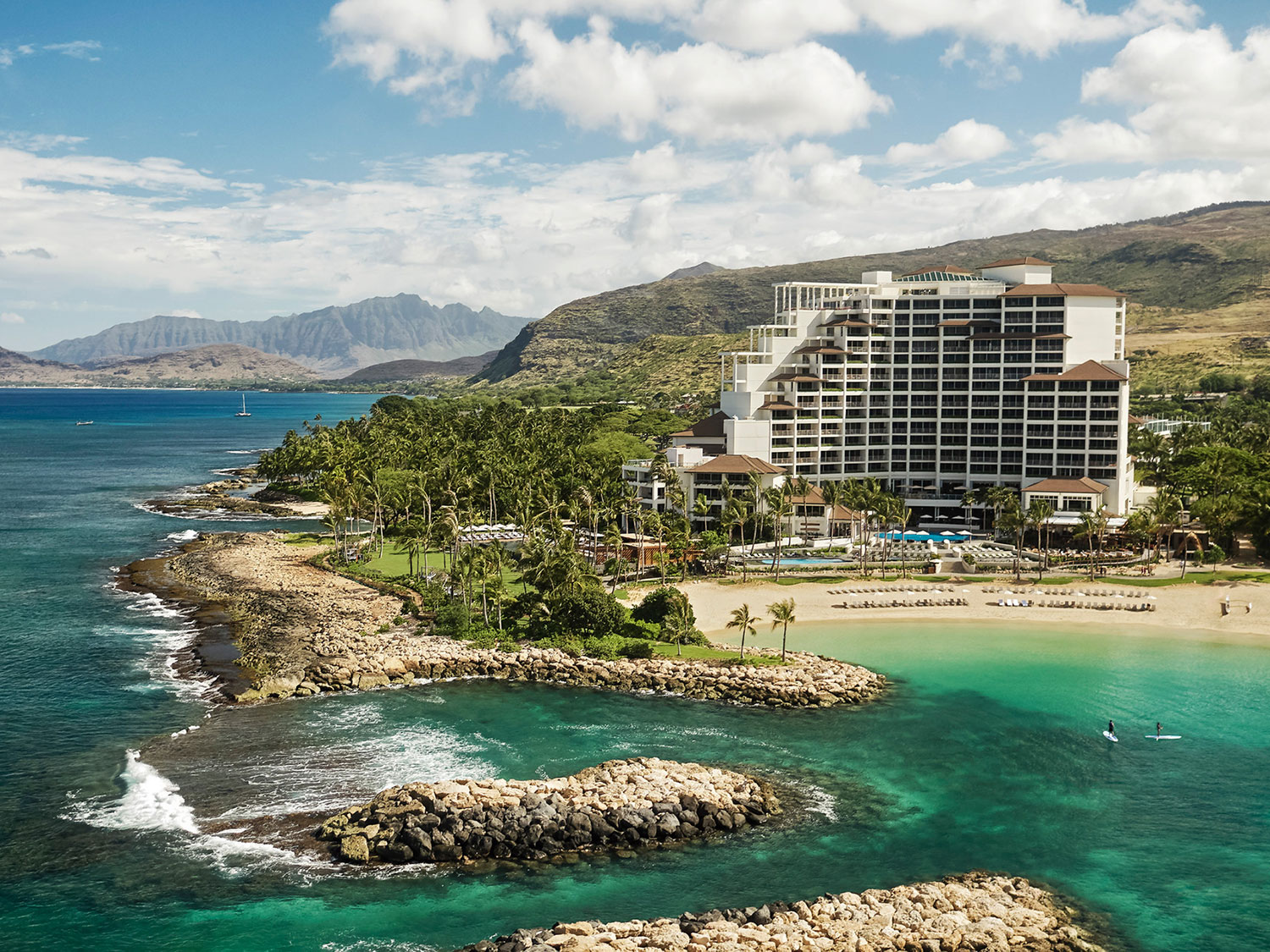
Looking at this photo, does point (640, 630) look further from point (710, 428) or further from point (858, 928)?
point (710, 428)

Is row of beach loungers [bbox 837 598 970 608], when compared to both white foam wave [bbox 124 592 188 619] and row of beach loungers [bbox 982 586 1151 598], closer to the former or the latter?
row of beach loungers [bbox 982 586 1151 598]

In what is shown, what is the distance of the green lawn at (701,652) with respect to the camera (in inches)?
2691

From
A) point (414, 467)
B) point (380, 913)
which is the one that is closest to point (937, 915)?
point (380, 913)

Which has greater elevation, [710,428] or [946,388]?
[946,388]

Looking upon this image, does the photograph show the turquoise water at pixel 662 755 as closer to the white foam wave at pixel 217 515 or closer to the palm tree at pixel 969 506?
the palm tree at pixel 969 506

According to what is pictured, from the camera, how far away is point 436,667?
68.0 m

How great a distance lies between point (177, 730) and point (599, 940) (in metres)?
33.0

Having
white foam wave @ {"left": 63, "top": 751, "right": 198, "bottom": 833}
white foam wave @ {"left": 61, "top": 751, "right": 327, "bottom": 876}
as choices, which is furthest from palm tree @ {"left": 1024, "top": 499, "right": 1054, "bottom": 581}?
white foam wave @ {"left": 63, "top": 751, "right": 198, "bottom": 833}

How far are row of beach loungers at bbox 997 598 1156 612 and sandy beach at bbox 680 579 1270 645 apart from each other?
47cm

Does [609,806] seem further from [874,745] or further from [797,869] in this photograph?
[874,745]

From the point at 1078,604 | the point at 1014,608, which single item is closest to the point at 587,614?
the point at 1014,608

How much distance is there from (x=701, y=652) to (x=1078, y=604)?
37.6 m

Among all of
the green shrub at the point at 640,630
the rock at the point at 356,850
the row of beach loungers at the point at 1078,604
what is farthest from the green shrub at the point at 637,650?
the row of beach loungers at the point at 1078,604

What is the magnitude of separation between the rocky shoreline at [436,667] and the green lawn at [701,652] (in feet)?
4.11
